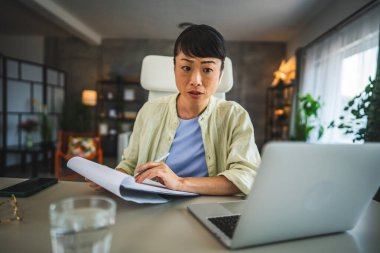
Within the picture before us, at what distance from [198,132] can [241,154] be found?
10.1 inches

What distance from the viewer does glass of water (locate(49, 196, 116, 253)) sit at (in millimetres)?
351

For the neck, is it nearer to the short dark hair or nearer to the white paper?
the short dark hair

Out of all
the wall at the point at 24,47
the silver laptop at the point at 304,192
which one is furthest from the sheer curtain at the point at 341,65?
the wall at the point at 24,47

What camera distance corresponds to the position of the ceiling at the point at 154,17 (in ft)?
13.3

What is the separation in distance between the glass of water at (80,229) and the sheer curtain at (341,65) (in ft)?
9.93

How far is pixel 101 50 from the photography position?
626 cm

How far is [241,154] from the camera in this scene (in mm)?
885

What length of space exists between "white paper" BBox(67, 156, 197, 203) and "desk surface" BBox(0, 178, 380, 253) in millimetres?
29

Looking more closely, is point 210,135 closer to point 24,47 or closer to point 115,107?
point 115,107

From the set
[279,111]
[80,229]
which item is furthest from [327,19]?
[80,229]

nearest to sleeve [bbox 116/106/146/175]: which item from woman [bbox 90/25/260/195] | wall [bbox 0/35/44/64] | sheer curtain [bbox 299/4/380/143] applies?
woman [bbox 90/25/260/195]

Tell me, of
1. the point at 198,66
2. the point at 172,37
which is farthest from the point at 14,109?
the point at 198,66

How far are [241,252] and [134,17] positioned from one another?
4929mm

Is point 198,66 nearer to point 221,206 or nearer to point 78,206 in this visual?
point 221,206
